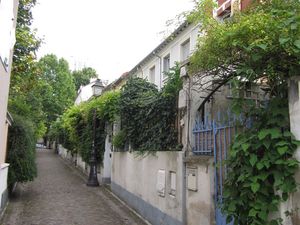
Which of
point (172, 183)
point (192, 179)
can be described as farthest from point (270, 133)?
point (172, 183)

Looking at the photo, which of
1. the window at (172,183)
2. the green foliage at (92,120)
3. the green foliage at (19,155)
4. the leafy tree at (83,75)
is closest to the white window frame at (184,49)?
the green foliage at (92,120)

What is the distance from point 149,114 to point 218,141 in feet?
11.0

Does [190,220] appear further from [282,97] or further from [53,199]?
[53,199]

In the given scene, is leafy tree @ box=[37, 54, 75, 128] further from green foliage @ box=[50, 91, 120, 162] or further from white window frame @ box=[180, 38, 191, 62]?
white window frame @ box=[180, 38, 191, 62]

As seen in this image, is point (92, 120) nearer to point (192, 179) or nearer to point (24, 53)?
point (24, 53)

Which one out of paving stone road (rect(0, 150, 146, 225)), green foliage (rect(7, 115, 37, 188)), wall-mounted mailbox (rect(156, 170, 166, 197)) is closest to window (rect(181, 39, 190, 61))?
paving stone road (rect(0, 150, 146, 225))

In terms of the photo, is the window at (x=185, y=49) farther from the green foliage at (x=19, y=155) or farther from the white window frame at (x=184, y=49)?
the green foliage at (x=19, y=155)

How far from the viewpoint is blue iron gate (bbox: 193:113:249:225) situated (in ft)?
17.8

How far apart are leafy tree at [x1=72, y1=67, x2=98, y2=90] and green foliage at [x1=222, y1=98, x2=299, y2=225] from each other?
2153 inches

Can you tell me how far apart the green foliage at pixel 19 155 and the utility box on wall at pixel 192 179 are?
6.81m

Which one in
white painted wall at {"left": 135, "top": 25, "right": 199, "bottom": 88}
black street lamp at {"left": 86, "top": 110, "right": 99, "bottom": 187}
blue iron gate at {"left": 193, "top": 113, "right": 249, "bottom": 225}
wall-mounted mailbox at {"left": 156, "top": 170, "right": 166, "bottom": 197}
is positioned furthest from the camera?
white painted wall at {"left": 135, "top": 25, "right": 199, "bottom": 88}

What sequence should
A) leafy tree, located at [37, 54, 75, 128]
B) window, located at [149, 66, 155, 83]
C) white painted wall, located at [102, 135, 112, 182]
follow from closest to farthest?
white painted wall, located at [102, 135, 112, 182], window, located at [149, 66, 155, 83], leafy tree, located at [37, 54, 75, 128]

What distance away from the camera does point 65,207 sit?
10438 millimetres

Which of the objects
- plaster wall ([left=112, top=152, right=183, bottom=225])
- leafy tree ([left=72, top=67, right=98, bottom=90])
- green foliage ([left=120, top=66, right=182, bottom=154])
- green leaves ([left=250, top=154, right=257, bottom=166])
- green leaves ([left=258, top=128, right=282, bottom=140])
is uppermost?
leafy tree ([left=72, top=67, right=98, bottom=90])
